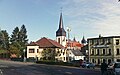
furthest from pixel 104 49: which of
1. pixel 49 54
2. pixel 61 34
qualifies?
pixel 61 34

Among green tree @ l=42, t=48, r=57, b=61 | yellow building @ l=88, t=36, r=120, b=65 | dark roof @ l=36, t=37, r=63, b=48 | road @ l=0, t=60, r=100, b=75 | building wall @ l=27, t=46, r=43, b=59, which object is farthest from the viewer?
dark roof @ l=36, t=37, r=63, b=48

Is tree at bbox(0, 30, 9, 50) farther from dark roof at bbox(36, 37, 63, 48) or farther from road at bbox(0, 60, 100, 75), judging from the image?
road at bbox(0, 60, 100, 75)

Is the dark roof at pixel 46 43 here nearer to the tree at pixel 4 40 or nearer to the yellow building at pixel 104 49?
the yellow building at pixel 104 49

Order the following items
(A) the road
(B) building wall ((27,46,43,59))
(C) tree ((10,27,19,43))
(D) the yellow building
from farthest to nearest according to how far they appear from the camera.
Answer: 1. (C) tree ((10,27,19,43))
2. (B) building wall ((27,46,43,59))
3. (D) the yellow building
4. (A) the road

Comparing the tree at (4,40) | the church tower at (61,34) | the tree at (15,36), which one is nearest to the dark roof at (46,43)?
the church tower at (61,34)

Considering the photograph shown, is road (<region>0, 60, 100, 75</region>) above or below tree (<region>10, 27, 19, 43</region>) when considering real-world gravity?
below

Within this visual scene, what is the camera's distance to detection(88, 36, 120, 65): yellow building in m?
88.3

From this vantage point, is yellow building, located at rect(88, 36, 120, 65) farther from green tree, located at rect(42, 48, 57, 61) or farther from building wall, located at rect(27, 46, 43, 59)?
building wall, located at rect(27, 46, 43, 59)

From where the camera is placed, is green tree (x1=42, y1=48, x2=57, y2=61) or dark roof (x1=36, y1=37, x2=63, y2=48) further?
dark roof (x1=36, y1=37, x2=63, y2=48)

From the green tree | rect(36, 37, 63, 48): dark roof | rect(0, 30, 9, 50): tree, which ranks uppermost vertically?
rect(0, 30, 9, 50): tree

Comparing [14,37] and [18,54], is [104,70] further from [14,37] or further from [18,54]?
[14,37]

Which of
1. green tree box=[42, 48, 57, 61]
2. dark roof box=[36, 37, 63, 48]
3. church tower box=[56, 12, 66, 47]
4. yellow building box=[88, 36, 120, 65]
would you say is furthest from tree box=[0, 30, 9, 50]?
yellow building box=[88, 36, 120, 65]

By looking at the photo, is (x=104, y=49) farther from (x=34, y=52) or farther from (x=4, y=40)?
(x=4, y=40)

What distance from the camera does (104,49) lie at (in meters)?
91.3
